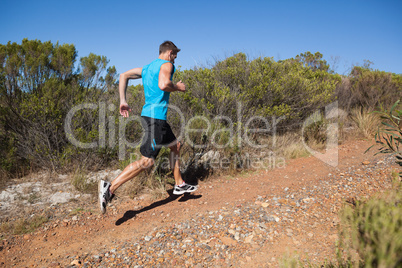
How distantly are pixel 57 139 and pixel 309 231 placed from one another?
4.02 metres

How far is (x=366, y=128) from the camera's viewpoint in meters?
6.78

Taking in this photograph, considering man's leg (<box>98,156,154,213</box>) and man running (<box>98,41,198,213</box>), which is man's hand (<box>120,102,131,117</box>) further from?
man's leg (<box>98,156,154,213</box>)

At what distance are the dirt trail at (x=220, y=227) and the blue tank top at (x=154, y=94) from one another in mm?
1229

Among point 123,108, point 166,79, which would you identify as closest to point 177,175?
point 123,108

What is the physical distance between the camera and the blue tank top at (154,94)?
2.88m

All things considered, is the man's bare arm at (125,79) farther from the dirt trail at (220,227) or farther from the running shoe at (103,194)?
the dirt trail at (220,227)

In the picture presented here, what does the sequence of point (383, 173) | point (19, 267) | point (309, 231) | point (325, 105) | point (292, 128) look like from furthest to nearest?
point (325, 105)
point (292, 128)
point (383, 173)
point (309, 231)
point (19, 267)

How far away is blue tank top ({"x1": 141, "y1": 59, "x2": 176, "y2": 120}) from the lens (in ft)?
9.46

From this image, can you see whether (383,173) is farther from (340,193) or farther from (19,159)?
(19,159)

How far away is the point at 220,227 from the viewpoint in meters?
2.57

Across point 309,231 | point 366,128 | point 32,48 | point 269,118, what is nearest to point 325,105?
point 366,128

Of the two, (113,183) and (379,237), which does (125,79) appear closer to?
(113,183)

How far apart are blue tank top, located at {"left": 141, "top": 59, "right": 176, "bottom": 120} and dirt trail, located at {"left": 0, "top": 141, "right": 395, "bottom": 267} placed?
48.4 inches

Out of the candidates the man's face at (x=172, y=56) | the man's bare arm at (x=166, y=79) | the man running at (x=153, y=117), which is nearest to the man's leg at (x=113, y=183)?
the man running at (x=153, y=117)
